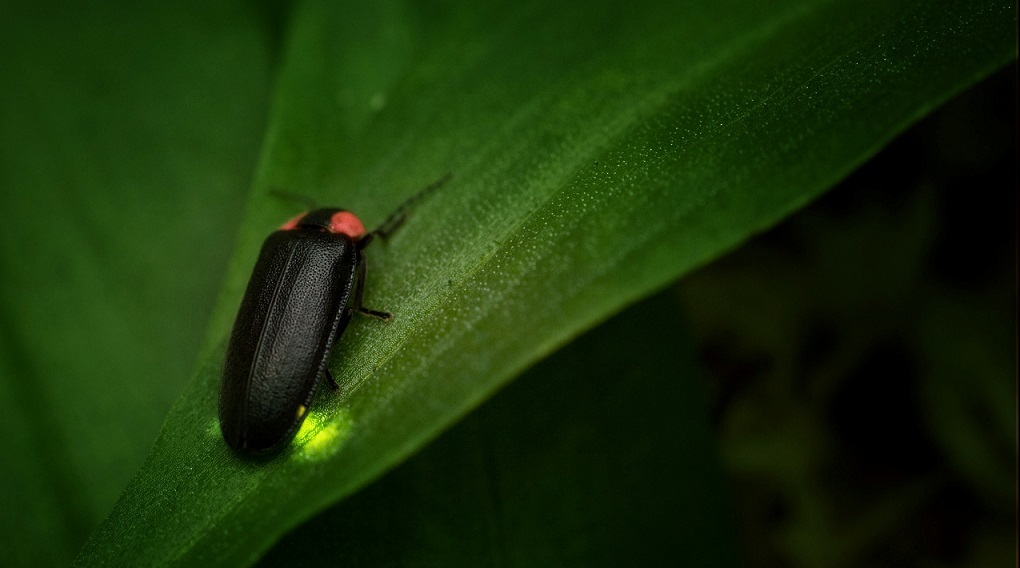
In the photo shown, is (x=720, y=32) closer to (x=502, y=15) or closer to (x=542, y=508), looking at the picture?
(x=502, y=15)

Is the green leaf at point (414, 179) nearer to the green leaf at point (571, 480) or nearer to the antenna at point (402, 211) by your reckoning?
the antenna at point (402, 211)

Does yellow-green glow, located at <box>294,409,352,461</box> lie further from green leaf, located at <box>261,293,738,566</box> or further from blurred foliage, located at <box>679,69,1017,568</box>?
blurred foliage, located at <box>679,69,1017,568</box>

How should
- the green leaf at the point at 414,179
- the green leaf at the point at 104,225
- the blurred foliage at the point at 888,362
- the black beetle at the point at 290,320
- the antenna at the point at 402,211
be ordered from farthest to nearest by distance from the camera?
the blurred foliage at the point at 888,362
the green leaf at the point at 104,225
the antenna at the point at 402,211
the black beetle at the point at 290,320
the green leaf at the point at 414,179

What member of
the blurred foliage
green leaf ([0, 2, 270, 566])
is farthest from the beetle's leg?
the blurred foliage

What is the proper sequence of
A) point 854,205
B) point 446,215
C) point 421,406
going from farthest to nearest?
point 854,205 → point 446,215 → point 421,406

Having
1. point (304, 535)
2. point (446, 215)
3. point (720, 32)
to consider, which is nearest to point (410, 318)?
point (446, 215)

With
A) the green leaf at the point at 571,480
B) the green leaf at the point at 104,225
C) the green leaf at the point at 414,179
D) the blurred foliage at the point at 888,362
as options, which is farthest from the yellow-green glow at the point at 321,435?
the blurred foliage at the point at 888,362

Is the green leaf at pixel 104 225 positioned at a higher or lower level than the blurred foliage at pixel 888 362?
higher
